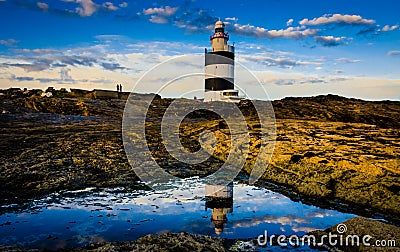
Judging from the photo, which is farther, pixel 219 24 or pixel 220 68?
pixel 219 24

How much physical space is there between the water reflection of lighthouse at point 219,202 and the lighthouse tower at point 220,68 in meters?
35.6

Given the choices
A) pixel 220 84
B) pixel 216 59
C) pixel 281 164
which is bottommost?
pixel 281 164

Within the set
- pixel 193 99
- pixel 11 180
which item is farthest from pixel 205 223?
pixel 193 99

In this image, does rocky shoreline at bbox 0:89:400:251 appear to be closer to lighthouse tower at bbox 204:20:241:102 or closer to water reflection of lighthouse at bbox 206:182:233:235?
water reflection of lighthouse at bbox 206:182:233:235

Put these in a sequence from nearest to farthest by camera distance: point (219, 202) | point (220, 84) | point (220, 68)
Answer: point (219, 202)
point (220, 84)
point (220, 68)

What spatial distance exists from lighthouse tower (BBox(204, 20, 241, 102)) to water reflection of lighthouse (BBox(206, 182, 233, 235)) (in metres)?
35.6

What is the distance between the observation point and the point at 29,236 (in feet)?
22.4

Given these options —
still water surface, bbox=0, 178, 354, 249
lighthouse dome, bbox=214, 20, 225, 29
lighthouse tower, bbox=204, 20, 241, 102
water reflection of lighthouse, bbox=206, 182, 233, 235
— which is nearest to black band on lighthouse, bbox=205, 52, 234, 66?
lighthouse tower, bbox=204, 20, 241, 102

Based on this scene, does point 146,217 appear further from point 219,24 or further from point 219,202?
point 219,24

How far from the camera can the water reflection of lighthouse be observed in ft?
26.6

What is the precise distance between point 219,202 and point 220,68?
133 feet

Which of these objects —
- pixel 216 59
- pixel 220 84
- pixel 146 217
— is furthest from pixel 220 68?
pixel 146 217

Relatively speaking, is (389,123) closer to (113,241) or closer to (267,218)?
(267,218)

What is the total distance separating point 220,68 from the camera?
48.3 meters
